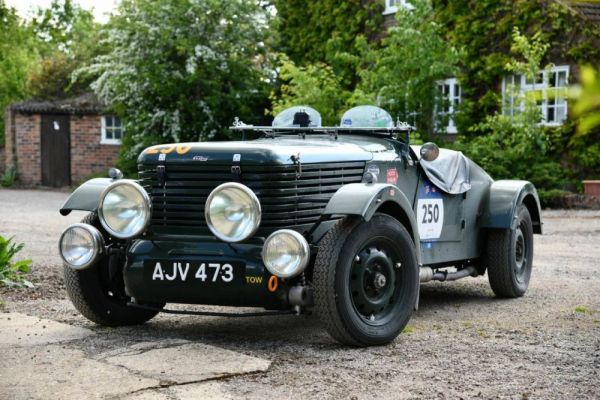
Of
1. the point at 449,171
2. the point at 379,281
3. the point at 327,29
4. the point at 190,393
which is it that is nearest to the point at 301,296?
the point at 379,281

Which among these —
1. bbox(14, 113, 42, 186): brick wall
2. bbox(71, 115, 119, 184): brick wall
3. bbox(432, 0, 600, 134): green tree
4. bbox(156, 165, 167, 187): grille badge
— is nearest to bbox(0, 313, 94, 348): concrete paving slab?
bbox(156, 165, 167, 187): grille badge

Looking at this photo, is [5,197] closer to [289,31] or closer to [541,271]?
[289,31]

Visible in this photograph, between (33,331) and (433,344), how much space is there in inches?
102

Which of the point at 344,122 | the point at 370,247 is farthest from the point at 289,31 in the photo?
the point at 370,247

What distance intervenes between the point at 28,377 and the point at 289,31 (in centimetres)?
2265

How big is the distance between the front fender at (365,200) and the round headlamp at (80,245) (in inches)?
58.8

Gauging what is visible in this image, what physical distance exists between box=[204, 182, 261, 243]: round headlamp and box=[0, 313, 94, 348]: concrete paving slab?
1.26 meters

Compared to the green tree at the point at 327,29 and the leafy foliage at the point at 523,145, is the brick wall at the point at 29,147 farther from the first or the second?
the leafy foliage at the point at 523,145

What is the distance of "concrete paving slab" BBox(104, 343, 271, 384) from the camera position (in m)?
4.82

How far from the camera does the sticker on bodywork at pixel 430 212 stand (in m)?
6.89

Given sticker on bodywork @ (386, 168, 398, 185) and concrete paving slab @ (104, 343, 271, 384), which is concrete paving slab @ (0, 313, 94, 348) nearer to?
concrete paving slab @ (104, 343, 271, 384)

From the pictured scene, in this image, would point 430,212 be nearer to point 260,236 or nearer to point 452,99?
point 260,236

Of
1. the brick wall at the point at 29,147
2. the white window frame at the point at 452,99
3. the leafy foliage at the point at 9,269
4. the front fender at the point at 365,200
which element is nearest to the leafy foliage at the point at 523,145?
the white window frame at the point at 452,99

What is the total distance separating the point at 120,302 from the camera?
20.7 feet
